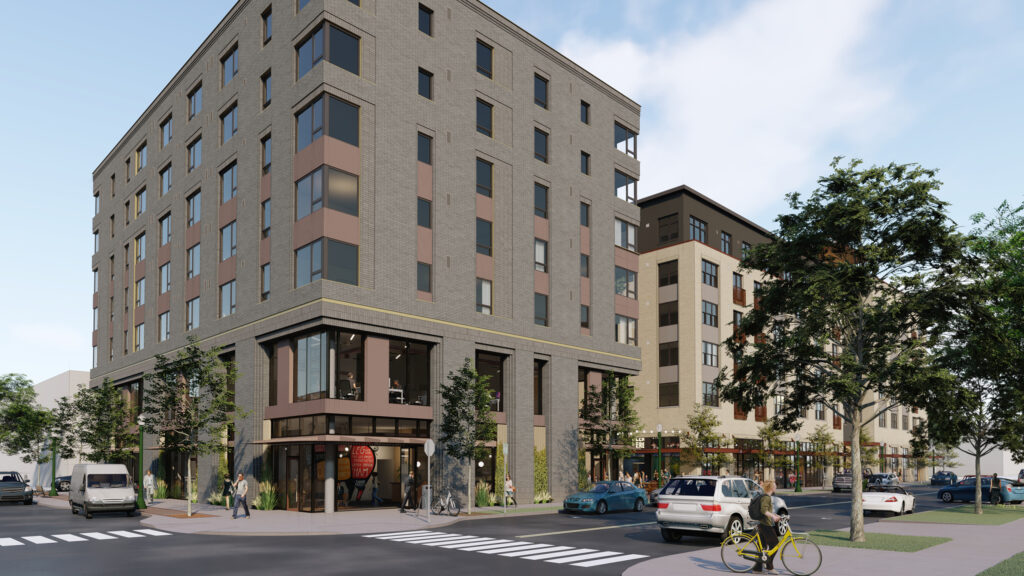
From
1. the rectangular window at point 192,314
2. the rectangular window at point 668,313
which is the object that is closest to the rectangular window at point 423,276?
the rectangular window at point 192,314

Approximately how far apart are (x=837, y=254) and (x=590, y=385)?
26.9 meters

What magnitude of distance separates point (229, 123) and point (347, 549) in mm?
33059

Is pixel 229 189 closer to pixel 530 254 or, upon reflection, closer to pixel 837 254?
pixel 530 254

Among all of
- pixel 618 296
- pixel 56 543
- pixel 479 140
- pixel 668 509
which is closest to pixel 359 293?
pixel 479 140

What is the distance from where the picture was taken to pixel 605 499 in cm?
3706

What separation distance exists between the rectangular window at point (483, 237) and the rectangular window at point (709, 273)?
2980cm

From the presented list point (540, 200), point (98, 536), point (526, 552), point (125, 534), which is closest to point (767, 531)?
point (526, 552)

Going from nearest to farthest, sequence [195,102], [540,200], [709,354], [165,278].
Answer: [540,200]
[195,102]
[165,278]
[709,354]

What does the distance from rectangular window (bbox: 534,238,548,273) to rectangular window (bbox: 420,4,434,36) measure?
13.6 meters

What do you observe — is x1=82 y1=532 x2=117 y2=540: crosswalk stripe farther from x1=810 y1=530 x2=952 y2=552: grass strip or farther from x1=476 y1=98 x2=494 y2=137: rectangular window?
x1=476 y1=98 x2=494 y2=137: rectangular window

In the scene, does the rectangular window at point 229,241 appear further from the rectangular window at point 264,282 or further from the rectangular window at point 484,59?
the rectangular window at point 484,59

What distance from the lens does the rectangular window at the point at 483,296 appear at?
44.5m

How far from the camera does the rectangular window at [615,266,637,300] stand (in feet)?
182

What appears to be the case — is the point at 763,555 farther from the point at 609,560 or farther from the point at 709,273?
the point at 709,273
